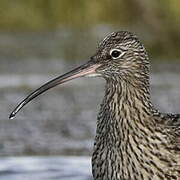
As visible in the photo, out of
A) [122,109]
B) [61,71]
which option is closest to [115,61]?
[122,109]

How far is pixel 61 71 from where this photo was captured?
60.5 feet

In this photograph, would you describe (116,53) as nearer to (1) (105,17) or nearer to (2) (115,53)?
(2) (115,53)

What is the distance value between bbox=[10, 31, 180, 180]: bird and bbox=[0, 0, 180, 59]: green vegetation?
34.3 ft

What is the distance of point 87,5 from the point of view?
21750mm

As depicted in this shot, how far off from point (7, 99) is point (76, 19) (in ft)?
18.4

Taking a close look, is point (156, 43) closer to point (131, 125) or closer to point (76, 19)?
point (76, 19)

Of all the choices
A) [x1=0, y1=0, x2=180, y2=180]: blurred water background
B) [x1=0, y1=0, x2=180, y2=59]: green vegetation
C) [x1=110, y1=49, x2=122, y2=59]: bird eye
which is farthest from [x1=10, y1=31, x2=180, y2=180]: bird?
[x1=0, y1=0, x2=180, y2=59]: green vegetation

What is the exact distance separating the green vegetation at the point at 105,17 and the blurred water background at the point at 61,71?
2cm

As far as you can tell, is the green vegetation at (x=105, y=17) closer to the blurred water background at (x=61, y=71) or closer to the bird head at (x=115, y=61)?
the blurred water background at (x=61, y=71)

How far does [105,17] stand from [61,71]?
15.1ft

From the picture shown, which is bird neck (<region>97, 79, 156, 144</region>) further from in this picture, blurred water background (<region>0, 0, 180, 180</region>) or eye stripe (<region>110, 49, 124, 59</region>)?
blurred water background (<region>0, 0, 180, 180</region>)

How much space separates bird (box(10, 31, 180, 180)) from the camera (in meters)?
9.21

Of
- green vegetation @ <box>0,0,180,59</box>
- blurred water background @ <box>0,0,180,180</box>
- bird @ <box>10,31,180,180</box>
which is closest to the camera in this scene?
bird @ <box>10,31,180,180</box>

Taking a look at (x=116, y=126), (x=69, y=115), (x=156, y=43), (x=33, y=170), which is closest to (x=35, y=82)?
(x=69, y=115)
